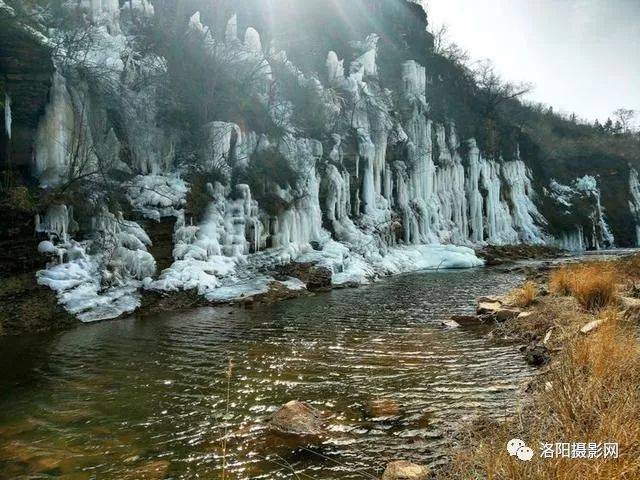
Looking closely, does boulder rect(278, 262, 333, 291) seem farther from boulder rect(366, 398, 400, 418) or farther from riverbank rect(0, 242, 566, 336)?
boulder rect(366, 398, 400, 418)

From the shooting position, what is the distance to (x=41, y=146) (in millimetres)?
14906

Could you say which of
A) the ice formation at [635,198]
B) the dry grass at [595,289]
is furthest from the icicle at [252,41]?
the ice formation at [635,198]

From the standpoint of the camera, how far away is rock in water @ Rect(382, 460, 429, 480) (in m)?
3.44

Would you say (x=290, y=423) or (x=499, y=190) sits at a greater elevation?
(x=499, y=190)

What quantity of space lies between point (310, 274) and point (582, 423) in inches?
639

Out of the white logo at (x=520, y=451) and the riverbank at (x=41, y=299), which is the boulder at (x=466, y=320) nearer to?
the riverbank at (x=41, y=299)

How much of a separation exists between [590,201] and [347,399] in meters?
53.3

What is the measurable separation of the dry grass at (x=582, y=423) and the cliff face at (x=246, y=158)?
39.2 ft

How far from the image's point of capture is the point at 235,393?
5883mm

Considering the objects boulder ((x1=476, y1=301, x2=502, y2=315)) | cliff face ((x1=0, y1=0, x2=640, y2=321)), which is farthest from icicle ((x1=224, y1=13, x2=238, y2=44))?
boulder ((x1=476, y1=301, x2=502, y2=315))

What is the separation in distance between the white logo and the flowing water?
1.54 meters

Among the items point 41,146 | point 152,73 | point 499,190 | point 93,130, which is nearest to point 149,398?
point 41,146

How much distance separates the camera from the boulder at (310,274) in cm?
1844

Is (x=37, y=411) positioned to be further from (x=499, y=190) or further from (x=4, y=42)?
(x=499, y=190)
